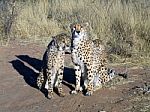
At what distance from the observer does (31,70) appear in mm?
9484

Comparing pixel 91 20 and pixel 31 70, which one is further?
pixel 91 20

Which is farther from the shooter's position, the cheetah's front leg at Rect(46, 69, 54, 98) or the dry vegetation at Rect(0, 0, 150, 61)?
the dry vegetation at Rect(0, 0, 150, 61)

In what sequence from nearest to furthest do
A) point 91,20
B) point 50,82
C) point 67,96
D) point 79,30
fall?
point 79,30 → point 67,96 → point 50,82 → point 91,20

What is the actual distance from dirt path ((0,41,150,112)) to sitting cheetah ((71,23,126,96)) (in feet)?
0.69

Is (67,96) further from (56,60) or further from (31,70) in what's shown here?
(31,70)

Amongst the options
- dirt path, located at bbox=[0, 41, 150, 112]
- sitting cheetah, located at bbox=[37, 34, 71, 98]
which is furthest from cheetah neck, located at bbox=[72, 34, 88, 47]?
dirt path, located at bbox=[0, 41, 150, 112]

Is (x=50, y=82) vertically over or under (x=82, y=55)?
under

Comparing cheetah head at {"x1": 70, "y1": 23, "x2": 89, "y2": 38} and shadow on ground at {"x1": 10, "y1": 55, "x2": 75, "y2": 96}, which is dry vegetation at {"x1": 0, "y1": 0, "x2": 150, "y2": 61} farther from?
cheetah head at {"x1": 70, "y1": 23, "x2": 89, "y2": 38}

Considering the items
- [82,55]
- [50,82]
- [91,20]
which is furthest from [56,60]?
[91,20]

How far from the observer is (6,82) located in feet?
28.3

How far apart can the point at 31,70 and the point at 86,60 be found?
7.39 ft

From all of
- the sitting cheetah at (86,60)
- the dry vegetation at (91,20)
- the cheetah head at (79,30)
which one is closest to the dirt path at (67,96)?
the sitting cheetah at (86,60)

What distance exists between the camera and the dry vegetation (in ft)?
33.8

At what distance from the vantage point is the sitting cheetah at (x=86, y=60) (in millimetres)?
7454
